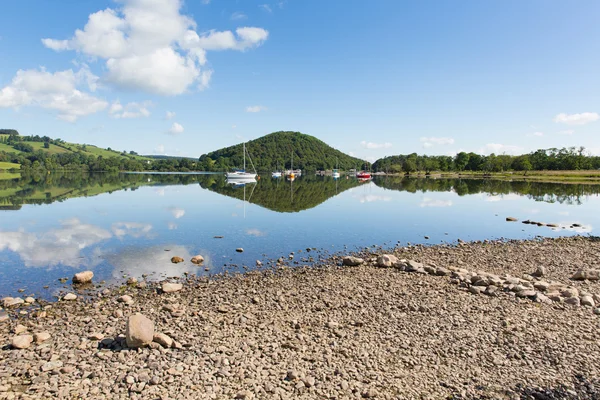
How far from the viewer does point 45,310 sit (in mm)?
14484

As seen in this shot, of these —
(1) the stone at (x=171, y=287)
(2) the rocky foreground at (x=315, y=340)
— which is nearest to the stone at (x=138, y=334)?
(2) the rocky foreground at (x=315, y=340)

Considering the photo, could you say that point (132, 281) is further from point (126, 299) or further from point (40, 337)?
point (40, 337)

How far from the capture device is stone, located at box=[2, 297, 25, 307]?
49.0 ft

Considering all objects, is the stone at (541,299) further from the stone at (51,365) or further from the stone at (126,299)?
the stone at (51,365)

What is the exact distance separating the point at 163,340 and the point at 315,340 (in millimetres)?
4921

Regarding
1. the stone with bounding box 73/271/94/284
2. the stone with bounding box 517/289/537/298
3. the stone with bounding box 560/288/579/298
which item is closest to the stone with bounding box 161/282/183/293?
the stone with bounding box 73/271/94/284

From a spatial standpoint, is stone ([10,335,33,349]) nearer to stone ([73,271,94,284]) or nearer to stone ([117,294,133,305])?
stone ([117,294,133,305])

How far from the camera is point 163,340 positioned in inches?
432

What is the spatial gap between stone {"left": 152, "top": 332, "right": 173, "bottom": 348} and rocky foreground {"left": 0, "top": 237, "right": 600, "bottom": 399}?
4 cm

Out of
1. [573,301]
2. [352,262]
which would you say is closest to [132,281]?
[352,262]

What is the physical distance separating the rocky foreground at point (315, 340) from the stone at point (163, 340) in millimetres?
40

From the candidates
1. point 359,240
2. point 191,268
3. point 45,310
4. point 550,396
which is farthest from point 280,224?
point 550,396

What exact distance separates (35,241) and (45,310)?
1688 cm

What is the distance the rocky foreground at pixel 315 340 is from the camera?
29.7 feet
